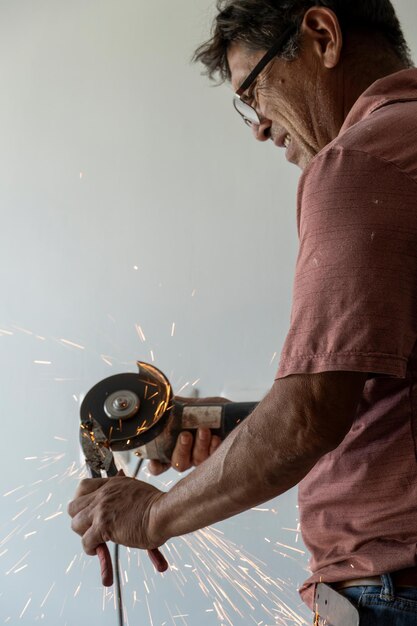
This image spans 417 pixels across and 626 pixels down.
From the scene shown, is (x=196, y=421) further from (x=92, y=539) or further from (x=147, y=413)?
(x=92, y=539)

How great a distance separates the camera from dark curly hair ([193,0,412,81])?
1.12 metres

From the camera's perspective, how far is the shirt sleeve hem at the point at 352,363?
753 millimetres

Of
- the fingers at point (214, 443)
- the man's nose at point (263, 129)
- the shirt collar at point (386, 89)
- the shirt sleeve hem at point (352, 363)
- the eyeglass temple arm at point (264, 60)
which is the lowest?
the fingers at point (214, 443)

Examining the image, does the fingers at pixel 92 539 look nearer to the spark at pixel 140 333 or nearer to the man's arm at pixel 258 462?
the man's arm at pixel 258 462

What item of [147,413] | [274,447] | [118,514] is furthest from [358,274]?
[147,413]

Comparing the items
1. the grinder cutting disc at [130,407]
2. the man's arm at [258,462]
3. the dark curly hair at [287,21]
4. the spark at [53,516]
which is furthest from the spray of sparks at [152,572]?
the dark curly hair at [287,21]

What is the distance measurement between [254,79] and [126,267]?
104cm

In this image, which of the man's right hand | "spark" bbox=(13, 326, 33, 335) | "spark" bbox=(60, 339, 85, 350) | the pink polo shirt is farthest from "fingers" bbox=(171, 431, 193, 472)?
"spark" bbox=(13, 326, 33, 335)

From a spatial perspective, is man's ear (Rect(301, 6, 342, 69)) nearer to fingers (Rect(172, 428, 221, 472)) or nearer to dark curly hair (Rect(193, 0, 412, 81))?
dark curly hair (Rect(193, 0, 412, 81))

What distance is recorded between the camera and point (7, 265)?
2404 mm

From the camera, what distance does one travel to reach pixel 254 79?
46.7 inches

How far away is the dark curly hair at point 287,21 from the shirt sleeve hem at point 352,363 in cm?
52

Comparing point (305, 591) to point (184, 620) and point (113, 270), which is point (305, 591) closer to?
point (184, 620)

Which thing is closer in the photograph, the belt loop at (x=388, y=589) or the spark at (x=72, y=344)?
the belt loop at (x=388, y=589)
